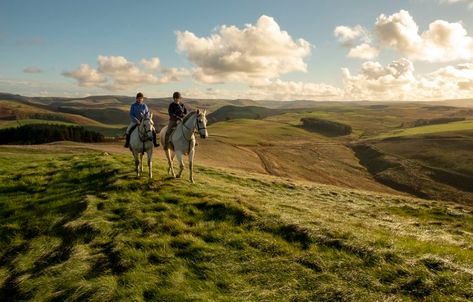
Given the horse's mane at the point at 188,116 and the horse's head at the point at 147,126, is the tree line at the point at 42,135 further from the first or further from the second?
the horse's mane at the point at 188,116

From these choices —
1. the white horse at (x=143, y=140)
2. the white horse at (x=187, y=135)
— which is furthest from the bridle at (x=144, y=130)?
the white horse at (x=187, y=135)

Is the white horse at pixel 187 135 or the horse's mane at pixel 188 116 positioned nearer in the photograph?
the white horse at pixel 187 135

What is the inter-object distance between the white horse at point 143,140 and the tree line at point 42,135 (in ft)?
217

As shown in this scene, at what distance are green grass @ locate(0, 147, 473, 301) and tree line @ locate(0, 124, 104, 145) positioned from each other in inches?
2697

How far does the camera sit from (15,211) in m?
17.3

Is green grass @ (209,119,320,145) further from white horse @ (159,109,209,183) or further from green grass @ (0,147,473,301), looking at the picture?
green grass @ (0,147,473,301)

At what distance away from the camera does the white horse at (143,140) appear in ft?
68.5

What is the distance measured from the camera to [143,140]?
21.4m

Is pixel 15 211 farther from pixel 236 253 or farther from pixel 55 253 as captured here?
pixel 236 253

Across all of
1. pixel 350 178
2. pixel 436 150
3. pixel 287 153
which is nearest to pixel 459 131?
pixel 436 150

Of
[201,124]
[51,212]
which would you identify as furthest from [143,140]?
[51,212]

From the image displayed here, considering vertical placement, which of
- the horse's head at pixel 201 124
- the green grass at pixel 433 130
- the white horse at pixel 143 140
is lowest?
the green grass at pixel 433 130

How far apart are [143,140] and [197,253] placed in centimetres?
1136

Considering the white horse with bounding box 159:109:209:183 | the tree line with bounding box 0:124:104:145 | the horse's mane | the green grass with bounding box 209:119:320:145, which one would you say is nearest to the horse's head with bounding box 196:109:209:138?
the white horse with bounding box 159:109:209:183
